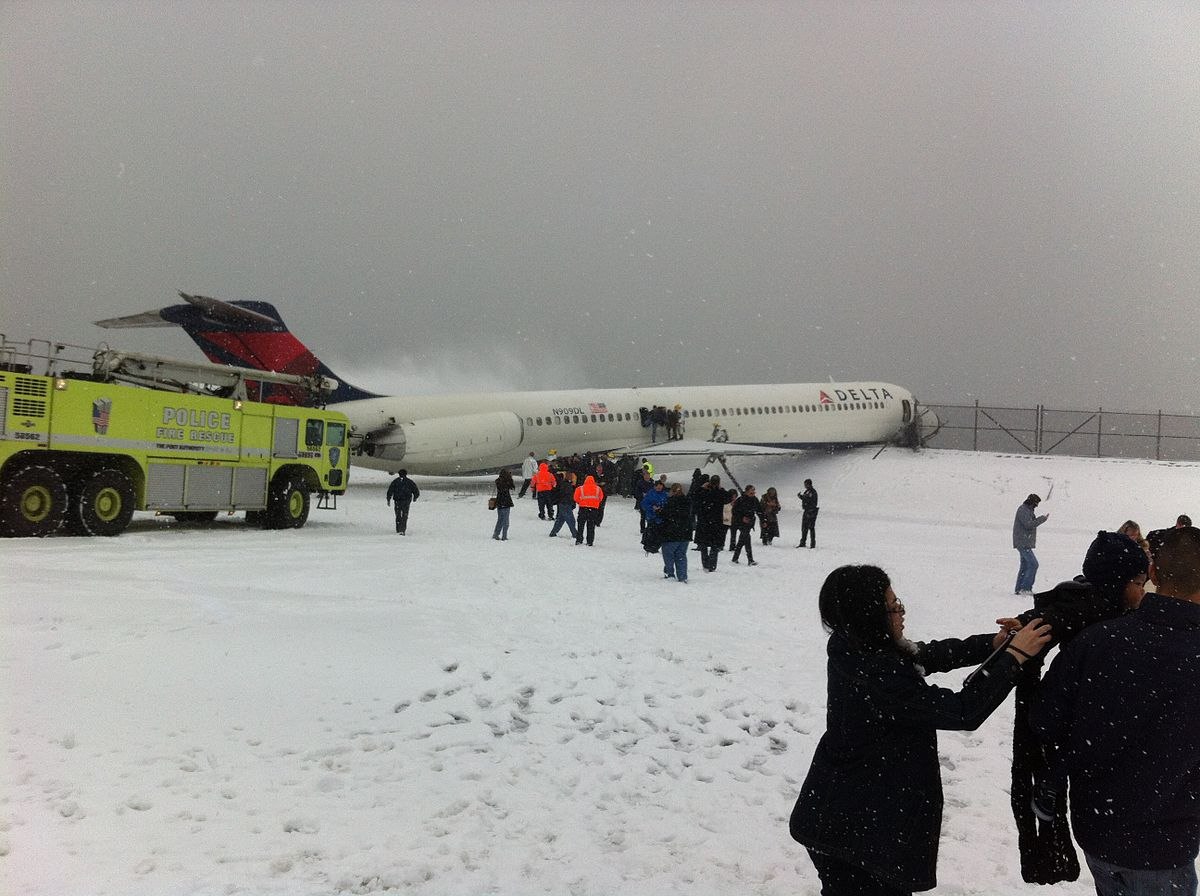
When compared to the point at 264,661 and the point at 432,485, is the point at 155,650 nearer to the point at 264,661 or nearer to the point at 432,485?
the point at 264,661

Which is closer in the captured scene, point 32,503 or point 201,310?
point 32,503

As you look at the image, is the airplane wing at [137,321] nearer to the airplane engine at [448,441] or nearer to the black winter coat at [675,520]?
the airplane engine at [448,441]

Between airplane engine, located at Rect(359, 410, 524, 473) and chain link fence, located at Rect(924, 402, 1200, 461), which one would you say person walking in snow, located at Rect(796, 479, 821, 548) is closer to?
airplane engine, located at Rect(359, 410, 524, 473)

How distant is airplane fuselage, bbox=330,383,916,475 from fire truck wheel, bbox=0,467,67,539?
1038cm

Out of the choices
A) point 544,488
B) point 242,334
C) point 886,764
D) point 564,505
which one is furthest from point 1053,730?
point 242,334

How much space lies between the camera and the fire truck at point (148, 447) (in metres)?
13.5

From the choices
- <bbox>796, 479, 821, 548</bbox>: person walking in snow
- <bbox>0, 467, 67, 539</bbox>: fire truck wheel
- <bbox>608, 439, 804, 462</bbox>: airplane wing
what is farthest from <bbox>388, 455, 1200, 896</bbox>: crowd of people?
<bbox>608, 439, 804, 462</bbox>: airplane wing

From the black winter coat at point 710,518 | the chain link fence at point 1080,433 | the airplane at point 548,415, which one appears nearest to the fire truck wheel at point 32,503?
the airplane at point 548,415

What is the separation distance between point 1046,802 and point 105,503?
48.4 feet

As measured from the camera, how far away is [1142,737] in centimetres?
286

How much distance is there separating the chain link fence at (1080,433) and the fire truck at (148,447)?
2928cm

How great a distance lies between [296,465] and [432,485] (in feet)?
46.4

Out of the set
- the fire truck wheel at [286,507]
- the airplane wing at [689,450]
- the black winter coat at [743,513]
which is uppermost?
the airplane wing at [689,450]

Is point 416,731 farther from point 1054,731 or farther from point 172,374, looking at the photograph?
point 172,374
